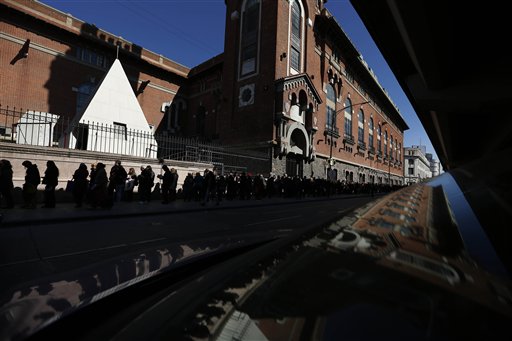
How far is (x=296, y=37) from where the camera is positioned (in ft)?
90.6

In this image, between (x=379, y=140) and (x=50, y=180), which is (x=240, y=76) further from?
(x=379, y=140)

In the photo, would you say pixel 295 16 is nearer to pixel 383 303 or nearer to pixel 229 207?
pixel 229 207

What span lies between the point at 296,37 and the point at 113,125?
20.2 metres

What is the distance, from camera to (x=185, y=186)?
14758 mm

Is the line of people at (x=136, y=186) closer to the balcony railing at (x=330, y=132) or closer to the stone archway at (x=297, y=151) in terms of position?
the stone archway at (x=297, y=151)

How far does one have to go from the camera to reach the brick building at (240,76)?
24234 millimetres

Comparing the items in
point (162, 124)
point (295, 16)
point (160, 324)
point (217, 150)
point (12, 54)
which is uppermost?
point (295, 16)

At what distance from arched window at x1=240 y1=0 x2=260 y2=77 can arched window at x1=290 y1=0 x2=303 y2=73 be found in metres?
3.41

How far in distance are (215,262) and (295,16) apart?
3056cm

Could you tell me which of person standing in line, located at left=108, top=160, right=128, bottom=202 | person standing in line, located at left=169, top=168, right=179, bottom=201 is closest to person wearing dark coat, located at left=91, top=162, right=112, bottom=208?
person standing in line, located at left=108, top=160, right=128, bottom=202

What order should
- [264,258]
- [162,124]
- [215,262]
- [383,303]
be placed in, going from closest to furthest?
[383,303] → [264,258] → [215,262] → [162,124]

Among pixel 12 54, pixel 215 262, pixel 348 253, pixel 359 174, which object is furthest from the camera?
pixel 359 174

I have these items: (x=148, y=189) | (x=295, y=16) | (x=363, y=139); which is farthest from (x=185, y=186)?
(x=363, y=139)

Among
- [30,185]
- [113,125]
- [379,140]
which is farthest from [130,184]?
[379,140]
